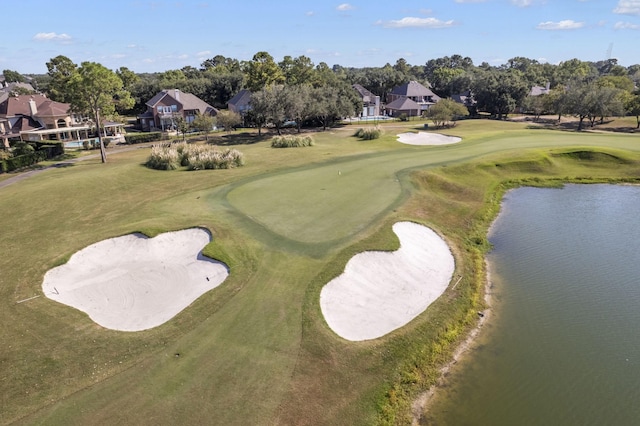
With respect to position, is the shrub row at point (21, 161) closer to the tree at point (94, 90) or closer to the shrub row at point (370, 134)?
the tree at point (94, 90)

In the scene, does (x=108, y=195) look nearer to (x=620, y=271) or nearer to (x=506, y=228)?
(x=506, y=228)

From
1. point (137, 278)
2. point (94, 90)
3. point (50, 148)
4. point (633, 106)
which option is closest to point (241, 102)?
point (50, 148)

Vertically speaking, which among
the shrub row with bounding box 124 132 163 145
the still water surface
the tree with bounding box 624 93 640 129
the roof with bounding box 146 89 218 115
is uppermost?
the roof with bounding box 146 89 218 115

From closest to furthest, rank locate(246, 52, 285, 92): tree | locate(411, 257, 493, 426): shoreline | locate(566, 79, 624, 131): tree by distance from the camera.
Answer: locate(411, 257, 493, 426): shoreline
locate(566, 79, 624, 131): tree
locate(246, 52, 285, 92): tree

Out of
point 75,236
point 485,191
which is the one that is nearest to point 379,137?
point 485,191

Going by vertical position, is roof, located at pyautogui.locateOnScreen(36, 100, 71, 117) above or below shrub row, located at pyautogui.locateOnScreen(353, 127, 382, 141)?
above

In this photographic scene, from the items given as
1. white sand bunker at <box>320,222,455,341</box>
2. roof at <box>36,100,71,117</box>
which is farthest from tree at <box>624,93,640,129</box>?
roof at <box>36,100,71,117</box>

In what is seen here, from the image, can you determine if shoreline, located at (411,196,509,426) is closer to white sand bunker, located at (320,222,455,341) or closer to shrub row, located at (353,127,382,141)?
white sand bunker, located at (320,222,455,341)
